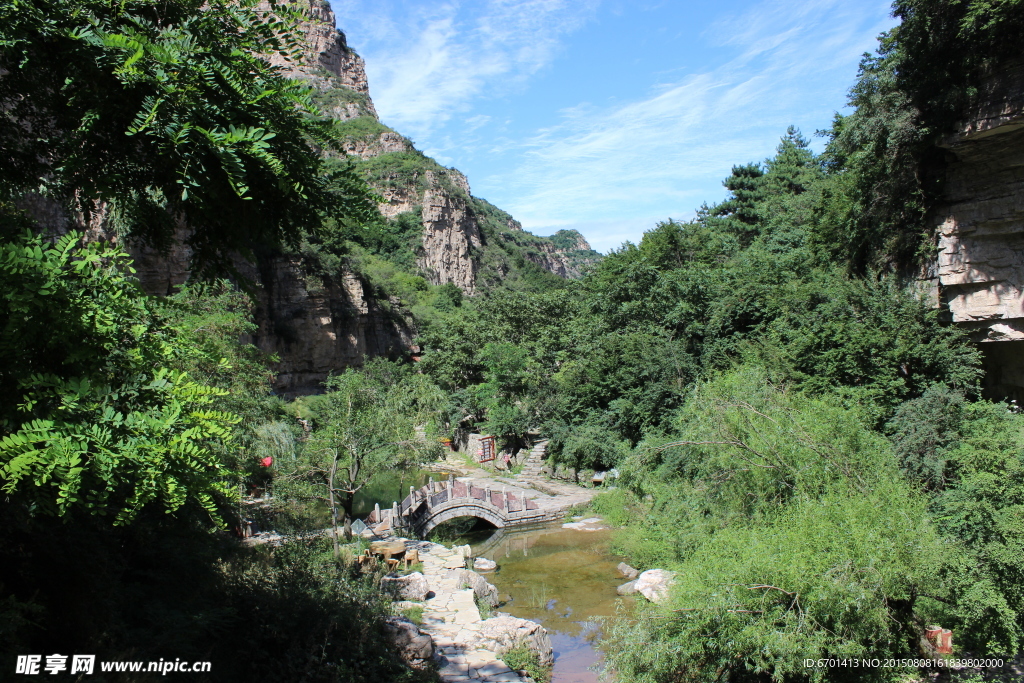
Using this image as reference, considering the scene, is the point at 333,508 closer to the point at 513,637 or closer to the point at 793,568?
the point at 513,637

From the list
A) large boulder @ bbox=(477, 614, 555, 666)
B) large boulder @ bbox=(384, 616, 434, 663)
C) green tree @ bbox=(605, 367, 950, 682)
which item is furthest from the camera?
large boulder @ bbox=(477, 614, 555, 666)

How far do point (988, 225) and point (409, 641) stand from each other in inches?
552

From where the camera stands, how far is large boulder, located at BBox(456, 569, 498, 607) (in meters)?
13.1

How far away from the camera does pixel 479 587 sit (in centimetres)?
1327

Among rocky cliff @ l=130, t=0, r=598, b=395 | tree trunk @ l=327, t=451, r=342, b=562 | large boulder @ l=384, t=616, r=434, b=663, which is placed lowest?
large boulder @ l=384, t=616, r=434, b=663

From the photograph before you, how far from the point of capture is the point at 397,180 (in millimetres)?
71938

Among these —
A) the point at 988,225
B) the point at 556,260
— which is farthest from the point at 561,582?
the point at 556,260

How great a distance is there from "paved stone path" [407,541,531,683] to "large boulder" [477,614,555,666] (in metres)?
0.13

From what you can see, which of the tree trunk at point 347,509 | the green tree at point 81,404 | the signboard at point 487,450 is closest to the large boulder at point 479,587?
the tree trunk at point 347,509

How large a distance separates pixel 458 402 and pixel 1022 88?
85.5 feet

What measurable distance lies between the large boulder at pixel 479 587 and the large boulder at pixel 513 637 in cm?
197

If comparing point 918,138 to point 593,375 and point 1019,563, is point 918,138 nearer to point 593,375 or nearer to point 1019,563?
point 1019,563

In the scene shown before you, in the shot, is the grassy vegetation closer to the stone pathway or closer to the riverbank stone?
the stone pathway

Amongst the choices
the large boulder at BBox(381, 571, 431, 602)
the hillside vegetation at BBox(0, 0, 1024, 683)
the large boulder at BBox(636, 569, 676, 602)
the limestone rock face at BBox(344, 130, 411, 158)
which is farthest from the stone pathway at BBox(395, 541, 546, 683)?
the limestone rock face at BBox(344, 130, 411, 158)
